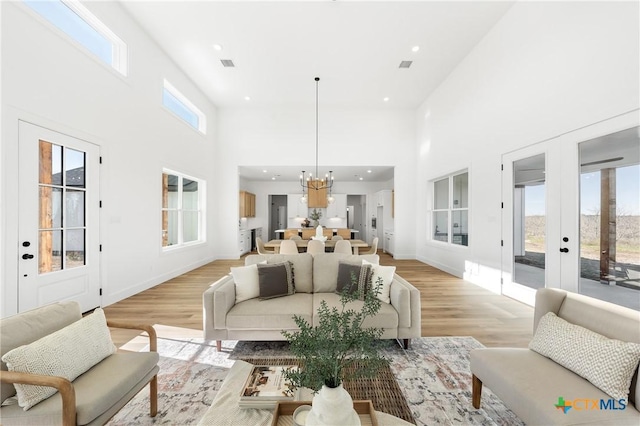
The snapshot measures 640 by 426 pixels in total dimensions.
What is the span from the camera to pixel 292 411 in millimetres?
1265

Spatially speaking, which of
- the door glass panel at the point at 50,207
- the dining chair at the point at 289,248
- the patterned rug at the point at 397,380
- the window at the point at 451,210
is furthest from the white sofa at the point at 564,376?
the door glass panel at the point at 50,207

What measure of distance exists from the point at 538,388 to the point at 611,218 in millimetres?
2395

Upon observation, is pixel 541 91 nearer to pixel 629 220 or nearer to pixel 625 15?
pixel 625 15

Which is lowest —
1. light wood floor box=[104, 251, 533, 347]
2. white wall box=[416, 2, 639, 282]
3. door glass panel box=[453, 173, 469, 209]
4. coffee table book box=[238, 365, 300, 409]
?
light wood floor box=[104, 251, 533, 347]

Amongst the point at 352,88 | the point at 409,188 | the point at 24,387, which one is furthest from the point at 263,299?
the point at 409,188

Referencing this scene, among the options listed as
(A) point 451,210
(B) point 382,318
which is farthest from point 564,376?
(A) point 451,210

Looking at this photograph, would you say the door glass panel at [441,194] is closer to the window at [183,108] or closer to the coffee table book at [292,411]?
the coffee table book at [292,411]

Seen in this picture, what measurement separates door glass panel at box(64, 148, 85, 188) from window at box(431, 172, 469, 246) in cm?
622

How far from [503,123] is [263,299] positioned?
437 cm

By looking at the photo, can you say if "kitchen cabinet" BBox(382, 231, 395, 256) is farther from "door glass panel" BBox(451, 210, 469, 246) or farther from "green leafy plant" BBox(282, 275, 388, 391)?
"green leafy plant" BBox(282, 275, 388, 391)

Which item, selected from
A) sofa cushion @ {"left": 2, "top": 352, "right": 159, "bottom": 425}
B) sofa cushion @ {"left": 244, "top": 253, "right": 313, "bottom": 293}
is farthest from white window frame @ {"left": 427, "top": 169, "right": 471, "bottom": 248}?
sofa cushion @ {"left": 2, "top": 352, "right": 159, "bottom": 425}

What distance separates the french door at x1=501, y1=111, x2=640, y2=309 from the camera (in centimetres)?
268

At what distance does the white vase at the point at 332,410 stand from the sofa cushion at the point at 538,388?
962 mm

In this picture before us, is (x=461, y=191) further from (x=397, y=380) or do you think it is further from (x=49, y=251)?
(x=49, y=251)
